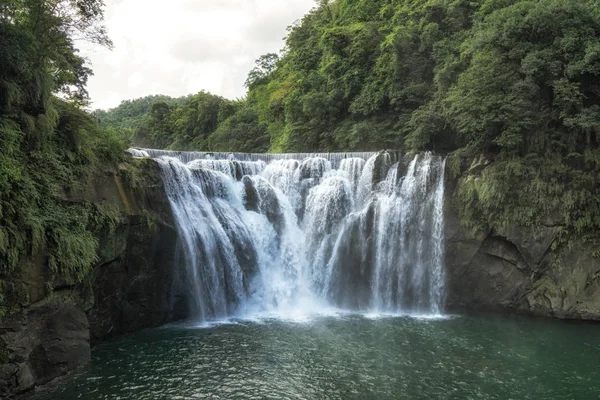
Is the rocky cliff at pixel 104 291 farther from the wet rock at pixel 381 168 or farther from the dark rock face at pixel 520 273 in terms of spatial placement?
the dark rock face at pixel 520 273

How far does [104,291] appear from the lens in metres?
14.1

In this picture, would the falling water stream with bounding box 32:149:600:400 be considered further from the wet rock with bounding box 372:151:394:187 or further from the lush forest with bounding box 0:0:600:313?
the lush forest with bounding box 0:0:600:313

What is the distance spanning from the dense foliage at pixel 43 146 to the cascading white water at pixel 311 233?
4.03 m

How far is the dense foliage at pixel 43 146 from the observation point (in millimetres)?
10516

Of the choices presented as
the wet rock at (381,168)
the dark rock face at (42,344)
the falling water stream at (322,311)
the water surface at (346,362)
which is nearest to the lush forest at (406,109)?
the dark rock face at (42,344)

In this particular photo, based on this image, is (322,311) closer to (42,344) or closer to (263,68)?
(42,344)

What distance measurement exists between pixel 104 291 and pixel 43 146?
15.8 feet

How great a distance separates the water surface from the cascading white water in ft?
7.38

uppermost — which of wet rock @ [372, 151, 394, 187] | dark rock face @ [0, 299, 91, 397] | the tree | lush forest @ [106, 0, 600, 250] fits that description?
the tree

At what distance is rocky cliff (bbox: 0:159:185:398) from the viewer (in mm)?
10469

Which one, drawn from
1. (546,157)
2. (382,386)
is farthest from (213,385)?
(546,157)

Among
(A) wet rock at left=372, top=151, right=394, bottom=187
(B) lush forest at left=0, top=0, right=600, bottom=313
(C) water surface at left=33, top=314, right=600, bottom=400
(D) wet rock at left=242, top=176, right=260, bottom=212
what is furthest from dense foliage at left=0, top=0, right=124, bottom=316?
(A) wet rock at left=372, top=151, right=394, bottom=187

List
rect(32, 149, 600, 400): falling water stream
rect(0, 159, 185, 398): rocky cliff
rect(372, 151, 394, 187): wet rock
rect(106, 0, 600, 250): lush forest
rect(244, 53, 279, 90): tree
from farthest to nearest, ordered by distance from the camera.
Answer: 1. rect(244, 53, 279, 90): tree
2. rect(372, 151, 394, 187): wet rock
3. rect(106, 0, 600, 250): lush forest
4. rect(32, 149, 600, 400): falling water stream
5. rect(0, 159, 185, 398): rocky cliff

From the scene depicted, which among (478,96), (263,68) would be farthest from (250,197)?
(263,68)
